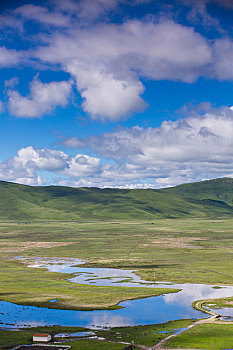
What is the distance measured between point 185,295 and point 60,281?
40.1 m

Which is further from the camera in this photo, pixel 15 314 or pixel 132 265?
pixel 132 265

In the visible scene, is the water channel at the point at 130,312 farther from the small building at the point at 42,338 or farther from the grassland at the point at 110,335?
the small building at the point at 42,338

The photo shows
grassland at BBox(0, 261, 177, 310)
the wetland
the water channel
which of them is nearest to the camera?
the water channel

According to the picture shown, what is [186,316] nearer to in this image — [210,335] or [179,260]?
[210,335]

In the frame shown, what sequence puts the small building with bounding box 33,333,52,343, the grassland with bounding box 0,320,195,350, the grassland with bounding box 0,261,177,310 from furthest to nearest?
the grassland with bounding box 0,261,177,310
the small building with bounding box 33,333,52,343
the grassland with bounding box 0,320,195,350

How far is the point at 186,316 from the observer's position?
276 feet

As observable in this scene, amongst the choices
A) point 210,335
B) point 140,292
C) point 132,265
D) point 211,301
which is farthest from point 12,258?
point 210,335

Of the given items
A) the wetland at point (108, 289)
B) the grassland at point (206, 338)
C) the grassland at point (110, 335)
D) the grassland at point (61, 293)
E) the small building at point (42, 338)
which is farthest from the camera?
the grassland at point (61, 293)

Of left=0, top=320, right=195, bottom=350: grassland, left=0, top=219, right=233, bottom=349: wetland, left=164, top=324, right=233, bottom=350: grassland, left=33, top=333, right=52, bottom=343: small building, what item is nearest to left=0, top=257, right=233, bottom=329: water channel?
left=0, top=219, right=233, bottom=349: wetland

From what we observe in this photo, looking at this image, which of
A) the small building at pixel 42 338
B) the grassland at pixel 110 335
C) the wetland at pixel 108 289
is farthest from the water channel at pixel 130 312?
the small building at pixel 42 338

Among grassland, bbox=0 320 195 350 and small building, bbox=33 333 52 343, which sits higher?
small building, bbox=33 333 52 343

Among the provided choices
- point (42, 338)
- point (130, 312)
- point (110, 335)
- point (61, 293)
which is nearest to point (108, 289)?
point (61, 293)

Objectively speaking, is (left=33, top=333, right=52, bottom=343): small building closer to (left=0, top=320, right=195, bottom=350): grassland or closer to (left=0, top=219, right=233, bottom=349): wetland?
(left=0, top=320, right=195, bottom=350): grassland

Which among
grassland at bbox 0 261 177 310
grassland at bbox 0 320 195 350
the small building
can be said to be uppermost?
grassland at bbox 0 261 177 310
